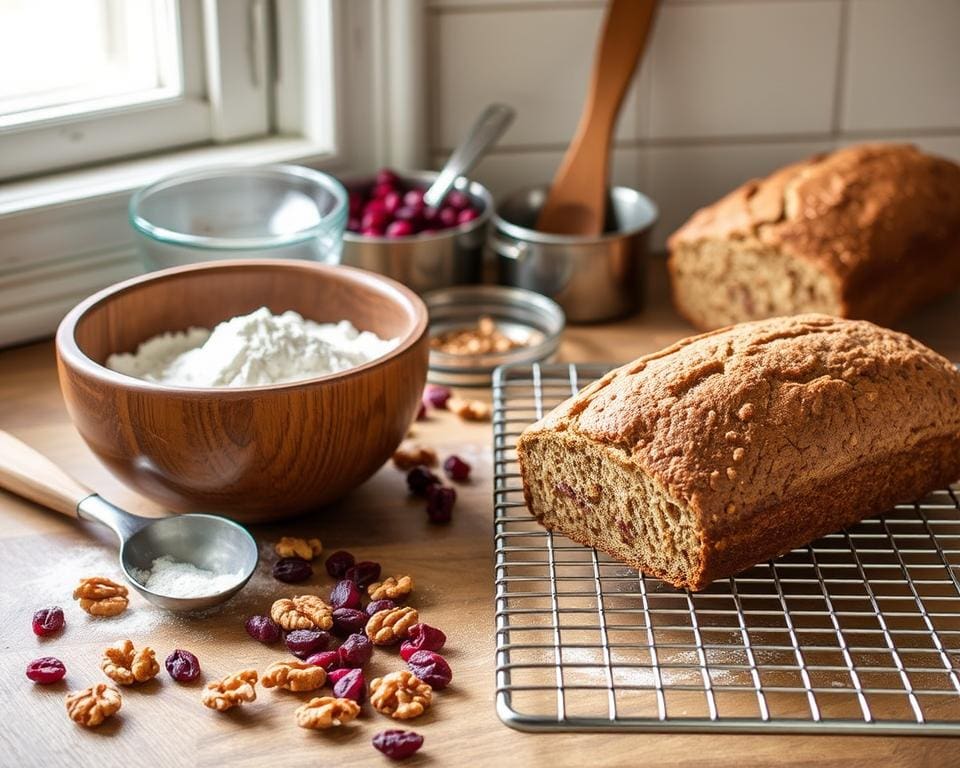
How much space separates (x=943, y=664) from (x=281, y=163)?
1259 millimetres

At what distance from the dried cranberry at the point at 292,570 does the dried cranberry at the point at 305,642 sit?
11 centimetres

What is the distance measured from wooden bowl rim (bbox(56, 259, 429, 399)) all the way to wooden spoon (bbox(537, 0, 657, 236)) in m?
0.53

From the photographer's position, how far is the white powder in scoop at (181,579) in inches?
50.8

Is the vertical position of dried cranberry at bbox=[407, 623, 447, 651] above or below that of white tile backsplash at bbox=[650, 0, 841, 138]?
below

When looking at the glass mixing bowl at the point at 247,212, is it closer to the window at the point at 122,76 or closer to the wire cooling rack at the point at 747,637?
the window at the point at 122,76

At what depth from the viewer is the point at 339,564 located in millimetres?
1363

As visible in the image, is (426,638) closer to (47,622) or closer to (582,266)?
(47,622)

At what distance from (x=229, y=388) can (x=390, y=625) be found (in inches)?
11.3

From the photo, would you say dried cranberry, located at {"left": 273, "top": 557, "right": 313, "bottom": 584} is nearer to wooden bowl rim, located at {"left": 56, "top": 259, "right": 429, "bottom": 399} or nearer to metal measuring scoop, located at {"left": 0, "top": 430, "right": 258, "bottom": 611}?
metal measuring scoop, located at {"left": 0, "top": 430, "right": 258, "bottom": 611}

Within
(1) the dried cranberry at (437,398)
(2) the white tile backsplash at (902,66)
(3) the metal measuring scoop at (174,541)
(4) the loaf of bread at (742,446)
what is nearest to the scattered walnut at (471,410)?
(1) the dried cranberry at (437,398)

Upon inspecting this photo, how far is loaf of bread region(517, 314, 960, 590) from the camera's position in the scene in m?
1.23

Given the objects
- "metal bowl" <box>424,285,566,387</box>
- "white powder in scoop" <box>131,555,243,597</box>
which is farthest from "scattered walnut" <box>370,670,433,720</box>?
"metal bowl" <box>424,285,566,387</box>

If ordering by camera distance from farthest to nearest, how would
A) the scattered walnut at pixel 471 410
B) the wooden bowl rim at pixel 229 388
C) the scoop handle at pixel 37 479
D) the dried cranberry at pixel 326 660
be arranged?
the scattered walnut at pixel 471 410 < the scoop handle at pixel 37 479 < the wooden bowl rim at pixel 229 388 < the dried cranberry at pixel 326 660

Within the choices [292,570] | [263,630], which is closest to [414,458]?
[292,570]
